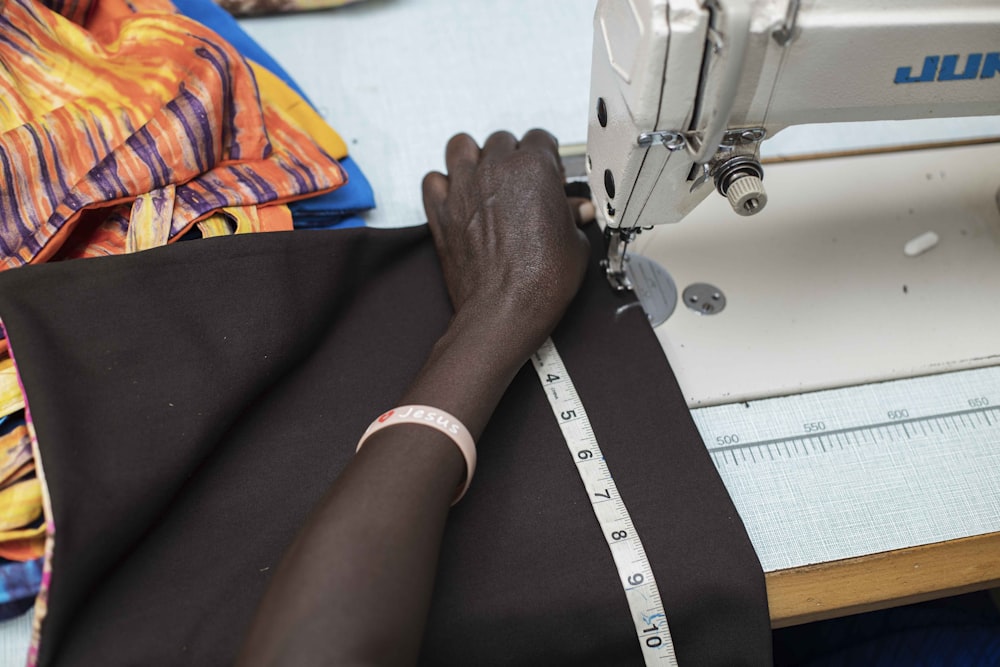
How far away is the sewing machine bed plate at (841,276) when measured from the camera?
1.32m

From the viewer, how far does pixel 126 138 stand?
4.13ft

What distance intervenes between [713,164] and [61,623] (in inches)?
37.9

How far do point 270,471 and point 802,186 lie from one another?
1.07m

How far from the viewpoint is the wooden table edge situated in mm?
1098

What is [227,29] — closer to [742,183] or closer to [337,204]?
[337,204]

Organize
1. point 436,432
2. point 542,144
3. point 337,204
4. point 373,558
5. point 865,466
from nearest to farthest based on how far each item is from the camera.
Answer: point 373,558 → point 436,432 → point 865,466 → point 542,144 → point 337,204

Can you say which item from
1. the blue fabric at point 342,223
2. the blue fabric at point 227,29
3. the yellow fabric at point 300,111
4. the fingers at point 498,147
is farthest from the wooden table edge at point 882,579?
the blue fabric at point 227,29

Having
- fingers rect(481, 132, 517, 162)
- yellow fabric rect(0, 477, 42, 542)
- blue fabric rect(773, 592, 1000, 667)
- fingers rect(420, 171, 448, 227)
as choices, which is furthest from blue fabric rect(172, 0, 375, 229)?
blue fabric rect(773, 592, 1000, 667)

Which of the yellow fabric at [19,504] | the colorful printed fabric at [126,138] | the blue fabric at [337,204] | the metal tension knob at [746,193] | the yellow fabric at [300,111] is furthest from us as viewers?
the yellow fabric at [300,111]

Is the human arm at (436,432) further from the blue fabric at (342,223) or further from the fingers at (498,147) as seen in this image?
the blue fabric at (342,223)

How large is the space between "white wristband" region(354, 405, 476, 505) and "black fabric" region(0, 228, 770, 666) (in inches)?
3.4

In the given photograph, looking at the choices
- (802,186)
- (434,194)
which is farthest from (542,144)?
(802,186)

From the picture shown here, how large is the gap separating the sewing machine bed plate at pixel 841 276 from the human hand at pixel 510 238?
0.22 meters

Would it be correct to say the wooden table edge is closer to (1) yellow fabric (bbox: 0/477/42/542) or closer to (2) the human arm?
(2) the human arm
